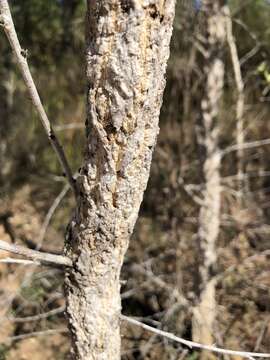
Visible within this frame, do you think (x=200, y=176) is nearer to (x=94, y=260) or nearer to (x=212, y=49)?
(x=212, y=49)

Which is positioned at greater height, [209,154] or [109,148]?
[209,154]

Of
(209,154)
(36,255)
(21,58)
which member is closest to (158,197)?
(209,154)

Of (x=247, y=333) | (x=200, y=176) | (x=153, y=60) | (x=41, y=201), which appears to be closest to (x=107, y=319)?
(x=153, y=60)

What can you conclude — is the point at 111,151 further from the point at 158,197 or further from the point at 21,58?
the point at 158,197

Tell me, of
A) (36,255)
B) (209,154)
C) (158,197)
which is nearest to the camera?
(36,255)

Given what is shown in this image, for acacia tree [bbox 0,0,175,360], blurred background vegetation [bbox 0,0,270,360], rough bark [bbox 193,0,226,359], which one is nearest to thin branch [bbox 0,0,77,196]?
acacia tree [bbox 0,0,175,360]

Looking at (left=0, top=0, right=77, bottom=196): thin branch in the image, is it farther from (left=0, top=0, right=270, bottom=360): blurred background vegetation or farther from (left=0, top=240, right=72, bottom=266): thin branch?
(left=0, top=0, right=270, bottom=360): blurred background vegetation
